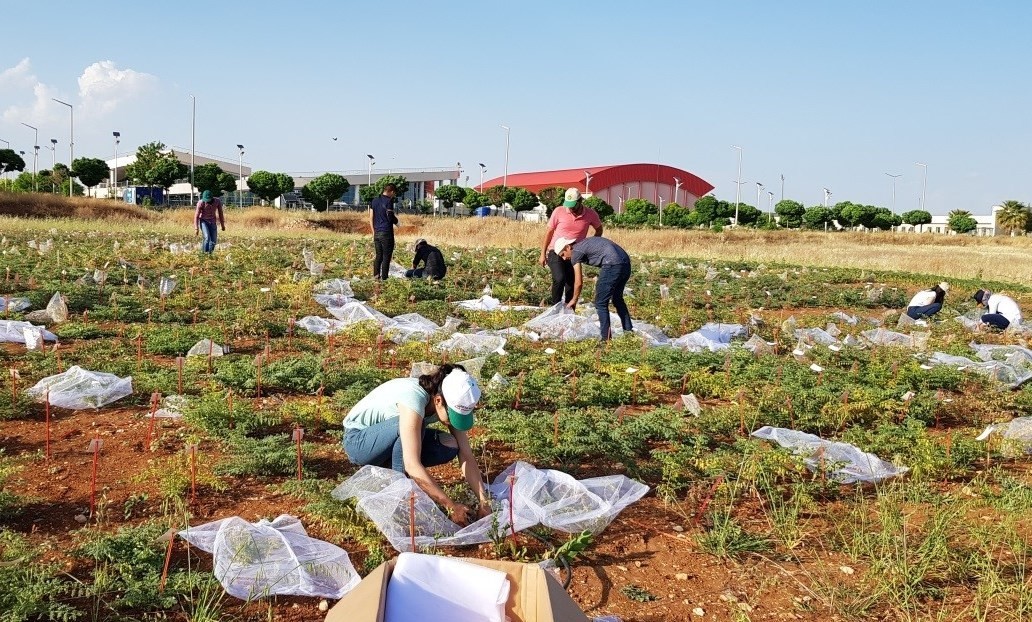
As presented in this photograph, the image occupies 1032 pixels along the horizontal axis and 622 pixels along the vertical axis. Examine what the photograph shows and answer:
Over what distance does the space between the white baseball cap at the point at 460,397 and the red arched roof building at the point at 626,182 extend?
67914mm

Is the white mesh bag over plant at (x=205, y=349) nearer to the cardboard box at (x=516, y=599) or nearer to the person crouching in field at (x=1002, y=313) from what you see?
the cardboard box at (x=516, y=599)

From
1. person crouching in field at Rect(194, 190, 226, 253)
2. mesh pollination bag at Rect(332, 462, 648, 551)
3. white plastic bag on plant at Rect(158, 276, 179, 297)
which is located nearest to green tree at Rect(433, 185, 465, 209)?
person crouching in field at Rect(194, 190, 226, 253)

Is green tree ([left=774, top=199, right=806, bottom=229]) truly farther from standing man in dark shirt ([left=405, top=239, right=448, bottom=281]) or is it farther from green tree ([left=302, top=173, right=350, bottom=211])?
standing man in dark shirt ([left=405, top=239, right=448, bottom=281])

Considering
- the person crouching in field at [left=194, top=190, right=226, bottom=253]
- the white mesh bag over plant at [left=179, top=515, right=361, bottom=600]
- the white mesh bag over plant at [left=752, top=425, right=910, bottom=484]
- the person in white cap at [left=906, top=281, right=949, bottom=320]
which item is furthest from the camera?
the person crouching in field at [left=194, top=190, right=226, bottom=253]

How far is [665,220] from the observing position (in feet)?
164

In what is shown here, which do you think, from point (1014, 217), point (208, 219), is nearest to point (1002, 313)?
point (208, 219)

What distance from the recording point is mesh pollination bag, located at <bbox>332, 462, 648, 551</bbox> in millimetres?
3334

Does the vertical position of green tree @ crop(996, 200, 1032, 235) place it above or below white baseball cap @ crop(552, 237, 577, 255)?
above

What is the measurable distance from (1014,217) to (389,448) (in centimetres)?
7200

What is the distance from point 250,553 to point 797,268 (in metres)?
15.6

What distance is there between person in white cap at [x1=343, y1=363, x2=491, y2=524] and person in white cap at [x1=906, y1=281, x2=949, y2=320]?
8.04 m

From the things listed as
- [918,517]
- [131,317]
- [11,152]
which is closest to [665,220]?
[11,152]

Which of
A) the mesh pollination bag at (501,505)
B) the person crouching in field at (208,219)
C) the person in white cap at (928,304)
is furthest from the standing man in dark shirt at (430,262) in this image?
the mesh pollination bag at (501,505)

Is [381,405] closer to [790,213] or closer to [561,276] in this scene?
[561,276]
